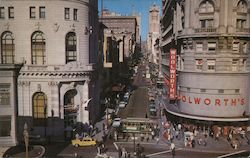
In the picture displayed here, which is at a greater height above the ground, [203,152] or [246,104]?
[246,104]

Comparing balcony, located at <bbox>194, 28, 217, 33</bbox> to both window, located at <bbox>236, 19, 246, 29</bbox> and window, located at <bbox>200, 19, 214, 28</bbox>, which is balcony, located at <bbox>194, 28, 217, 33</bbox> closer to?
window, located at <bbox>200, 19, 214, 28</bbox>

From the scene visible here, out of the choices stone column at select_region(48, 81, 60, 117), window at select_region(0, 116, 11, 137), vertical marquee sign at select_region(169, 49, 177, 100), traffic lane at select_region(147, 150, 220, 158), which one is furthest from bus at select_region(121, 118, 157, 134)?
window at select_region(0, 116, 11, 137)

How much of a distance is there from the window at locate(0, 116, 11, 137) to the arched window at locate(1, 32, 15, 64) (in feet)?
57.5

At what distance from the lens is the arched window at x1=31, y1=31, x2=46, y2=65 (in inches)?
1943

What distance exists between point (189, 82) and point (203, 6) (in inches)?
460

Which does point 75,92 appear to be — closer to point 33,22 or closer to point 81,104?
point 81,104

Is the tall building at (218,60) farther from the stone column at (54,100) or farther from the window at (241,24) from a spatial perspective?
the stone column at (54,100)

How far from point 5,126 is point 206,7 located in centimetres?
3337

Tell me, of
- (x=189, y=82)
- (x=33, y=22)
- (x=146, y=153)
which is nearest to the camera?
(x=146, y=153)

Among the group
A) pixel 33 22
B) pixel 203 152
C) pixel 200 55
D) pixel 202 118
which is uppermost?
pixel 33 22

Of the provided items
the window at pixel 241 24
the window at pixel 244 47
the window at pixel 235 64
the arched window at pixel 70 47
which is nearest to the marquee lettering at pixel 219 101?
the window at pixel 235 64

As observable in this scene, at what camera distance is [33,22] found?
160 feet

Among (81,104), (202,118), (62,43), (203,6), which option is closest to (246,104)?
(202,118)

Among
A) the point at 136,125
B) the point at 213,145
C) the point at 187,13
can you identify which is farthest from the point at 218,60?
the point at 136,125
